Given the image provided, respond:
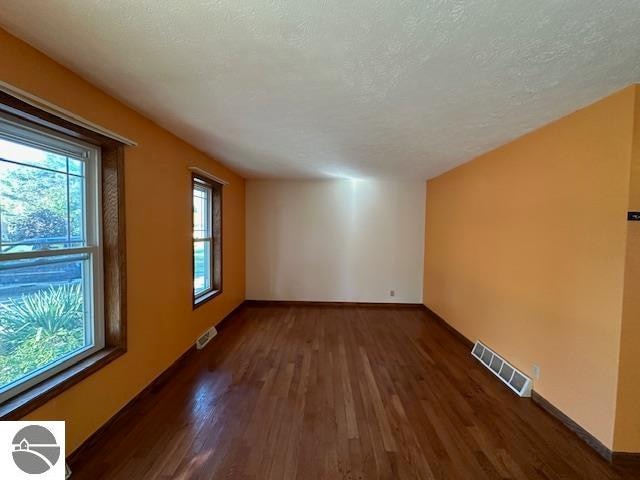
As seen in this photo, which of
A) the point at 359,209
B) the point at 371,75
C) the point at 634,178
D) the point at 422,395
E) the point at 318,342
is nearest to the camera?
the point at 371,75

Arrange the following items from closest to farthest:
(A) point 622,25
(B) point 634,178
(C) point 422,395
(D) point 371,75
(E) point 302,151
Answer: (A) point 622,25 → (D) point 371,75 → (B) point 634,178 → (C) point 422,395 → (E) point 302,151

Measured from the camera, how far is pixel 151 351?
97.1 inches

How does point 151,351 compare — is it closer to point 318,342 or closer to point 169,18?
point 318,342

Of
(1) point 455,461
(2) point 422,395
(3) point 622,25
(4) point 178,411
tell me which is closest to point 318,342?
(2) point 422,395

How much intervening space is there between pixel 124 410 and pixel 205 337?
140 centimetres

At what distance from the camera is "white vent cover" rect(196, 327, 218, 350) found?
3.33m

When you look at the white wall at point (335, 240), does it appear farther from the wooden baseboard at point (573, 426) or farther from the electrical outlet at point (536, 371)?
the wooden baseboard at point (573, 426)

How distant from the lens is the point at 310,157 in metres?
3.43

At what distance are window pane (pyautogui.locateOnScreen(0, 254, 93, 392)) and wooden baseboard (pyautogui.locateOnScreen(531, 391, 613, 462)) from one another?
3.51 metres

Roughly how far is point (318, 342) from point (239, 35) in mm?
3230

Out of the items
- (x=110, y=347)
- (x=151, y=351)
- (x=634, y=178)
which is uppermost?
(x=634, y=178)

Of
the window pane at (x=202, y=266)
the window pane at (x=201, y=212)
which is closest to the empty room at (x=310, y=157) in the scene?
the window pane at (x=202, y=266)

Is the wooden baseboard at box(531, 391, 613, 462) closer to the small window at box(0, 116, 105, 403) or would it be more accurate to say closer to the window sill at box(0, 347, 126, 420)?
the window sill at box(0, 347, 126, 420)

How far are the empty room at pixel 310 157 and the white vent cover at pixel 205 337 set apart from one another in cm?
11
